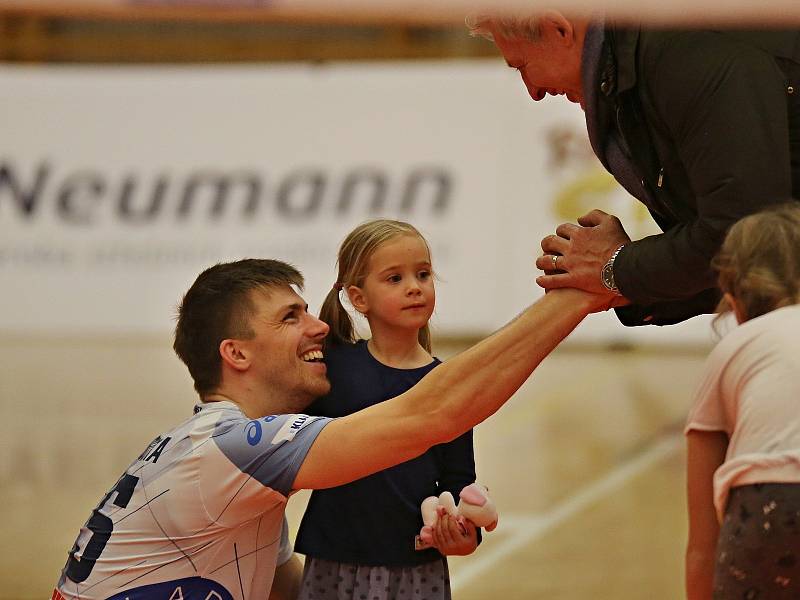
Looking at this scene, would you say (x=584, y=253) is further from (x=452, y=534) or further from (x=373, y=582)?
(x=373, y=582)

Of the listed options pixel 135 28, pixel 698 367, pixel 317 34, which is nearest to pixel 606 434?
pixel 698 367

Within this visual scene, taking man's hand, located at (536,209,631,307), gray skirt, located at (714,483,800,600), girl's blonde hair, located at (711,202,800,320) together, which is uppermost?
man's hand, located at (536,209,631,307)

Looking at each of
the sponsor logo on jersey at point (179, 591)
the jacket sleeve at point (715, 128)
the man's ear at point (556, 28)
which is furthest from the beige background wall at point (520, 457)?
the man's ear at point (556, 28)

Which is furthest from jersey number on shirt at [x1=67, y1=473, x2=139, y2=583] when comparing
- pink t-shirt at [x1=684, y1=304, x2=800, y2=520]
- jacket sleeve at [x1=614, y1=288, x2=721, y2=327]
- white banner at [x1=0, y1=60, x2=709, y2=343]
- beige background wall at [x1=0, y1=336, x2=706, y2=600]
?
white banner at [x1=0, y1=60, x2=709, y2=343]

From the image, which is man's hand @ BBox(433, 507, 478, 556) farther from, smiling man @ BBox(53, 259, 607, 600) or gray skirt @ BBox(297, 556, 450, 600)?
smiling man @ BBox(53, 259, 607, 600)

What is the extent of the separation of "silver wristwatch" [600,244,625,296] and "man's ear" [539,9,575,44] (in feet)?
1.49

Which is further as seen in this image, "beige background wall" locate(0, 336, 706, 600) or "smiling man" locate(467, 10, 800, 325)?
"beige background wall" locate(0, 336, 706, 600)

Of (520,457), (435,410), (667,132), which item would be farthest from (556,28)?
(520,457)

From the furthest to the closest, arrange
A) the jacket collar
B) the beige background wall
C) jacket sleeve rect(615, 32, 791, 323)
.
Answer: the beige background wall, the jacket collar, jacket sleeve rect(615, 32, 791, 323)

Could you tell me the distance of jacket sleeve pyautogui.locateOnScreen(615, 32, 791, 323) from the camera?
6.97 ft

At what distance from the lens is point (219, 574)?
2.55 metres

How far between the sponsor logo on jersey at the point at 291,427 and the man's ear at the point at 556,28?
942 mm

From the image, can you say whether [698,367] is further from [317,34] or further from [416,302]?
[416,302]

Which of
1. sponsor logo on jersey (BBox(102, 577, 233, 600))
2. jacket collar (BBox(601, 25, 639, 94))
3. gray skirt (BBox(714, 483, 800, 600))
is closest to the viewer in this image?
gray skirt (BBox(714, 483, 800, 600))
